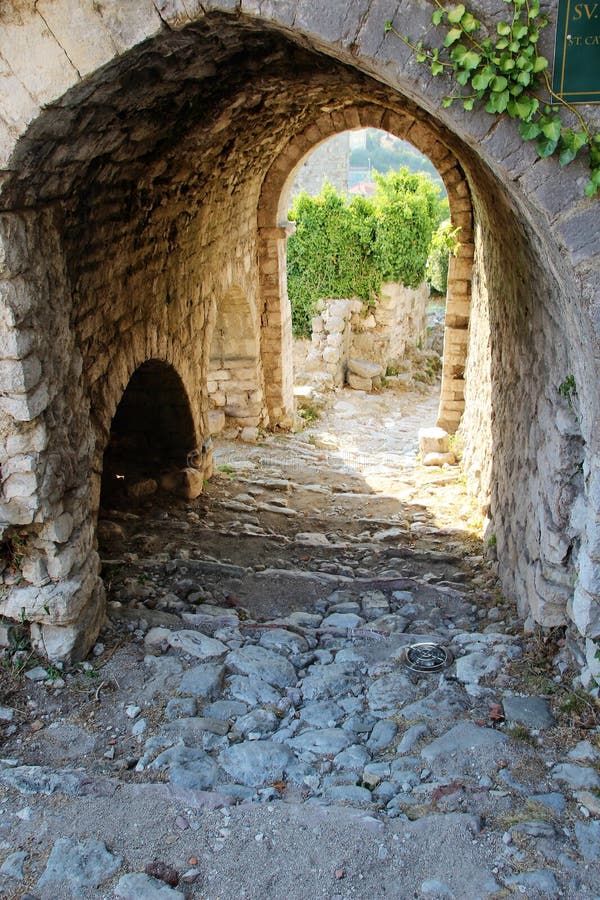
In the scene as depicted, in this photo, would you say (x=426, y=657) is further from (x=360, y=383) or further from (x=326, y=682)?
(x=360, y=383)

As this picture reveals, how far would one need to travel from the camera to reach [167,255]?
560 centimetres

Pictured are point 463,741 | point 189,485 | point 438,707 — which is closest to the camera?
point 463,741

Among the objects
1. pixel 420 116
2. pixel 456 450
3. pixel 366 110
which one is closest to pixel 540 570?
pixel 420 116

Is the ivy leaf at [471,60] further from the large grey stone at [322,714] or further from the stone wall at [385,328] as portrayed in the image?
the stone wall at [385,328]

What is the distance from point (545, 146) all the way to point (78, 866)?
2.83 meters

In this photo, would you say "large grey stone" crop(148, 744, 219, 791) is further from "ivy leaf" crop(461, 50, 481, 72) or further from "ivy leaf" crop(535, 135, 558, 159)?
"ivy leaf" crop(461, 50, 481, 72)

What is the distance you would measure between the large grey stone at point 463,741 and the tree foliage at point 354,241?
11.2 meters

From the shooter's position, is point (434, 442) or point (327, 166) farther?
point (327, 166)

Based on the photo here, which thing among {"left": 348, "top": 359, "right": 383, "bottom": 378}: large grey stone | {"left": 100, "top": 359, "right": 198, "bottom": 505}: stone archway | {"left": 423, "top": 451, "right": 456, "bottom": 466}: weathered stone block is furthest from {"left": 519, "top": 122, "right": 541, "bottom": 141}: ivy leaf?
{"left": 348, "top": 359, "right": 383, "bottom": 378}: large grey stone

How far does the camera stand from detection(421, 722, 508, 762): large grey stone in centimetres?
292

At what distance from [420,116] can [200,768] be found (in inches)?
220

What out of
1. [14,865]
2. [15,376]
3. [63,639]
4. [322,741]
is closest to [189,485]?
[63,639]

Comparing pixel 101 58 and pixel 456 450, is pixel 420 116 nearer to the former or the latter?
pixel 456 450

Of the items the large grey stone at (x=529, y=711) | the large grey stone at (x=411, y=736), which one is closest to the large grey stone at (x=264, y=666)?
the large grey stone at (x=411, y=736)
